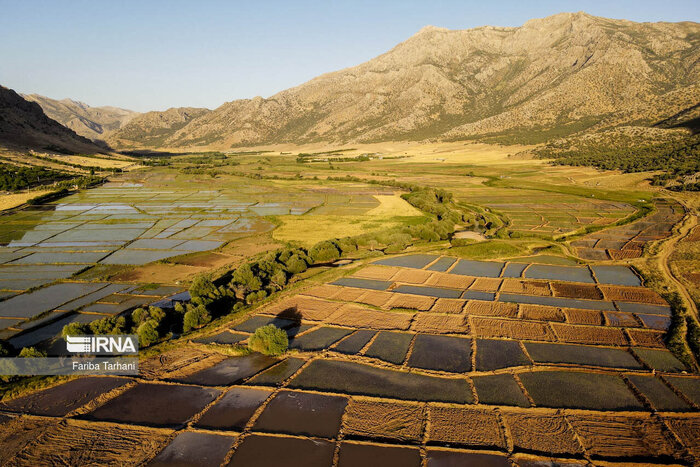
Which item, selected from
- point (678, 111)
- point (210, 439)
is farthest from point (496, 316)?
point (678, 111)

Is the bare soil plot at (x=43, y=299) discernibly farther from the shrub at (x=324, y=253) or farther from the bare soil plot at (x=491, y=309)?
the bare soil plot at (x=491, y=309)

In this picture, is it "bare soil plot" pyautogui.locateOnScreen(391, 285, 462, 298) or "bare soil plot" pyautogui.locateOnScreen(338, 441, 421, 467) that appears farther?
"bare soil plot" pyautogui.locateOnScreen(391, 285, 462, 298)

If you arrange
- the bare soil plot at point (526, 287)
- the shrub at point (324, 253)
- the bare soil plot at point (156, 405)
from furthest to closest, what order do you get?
the shrub at point (324, 253)
the bare soil plot at point (526, 287)
the bare soil plot at point (156, 405)

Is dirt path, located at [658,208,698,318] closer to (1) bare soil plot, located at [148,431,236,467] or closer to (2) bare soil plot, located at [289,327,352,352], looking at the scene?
(2) bare soil plot, located at [289,327,352,352]

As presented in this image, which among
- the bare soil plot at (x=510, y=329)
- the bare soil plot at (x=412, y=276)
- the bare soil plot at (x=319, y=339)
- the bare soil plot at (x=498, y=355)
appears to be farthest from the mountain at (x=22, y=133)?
the bare soil plot at (x=498, y=355)

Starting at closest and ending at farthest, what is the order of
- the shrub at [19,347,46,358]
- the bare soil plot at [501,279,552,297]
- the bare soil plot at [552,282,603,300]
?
the shrub at [19,347,46,358] → the bare soil plot at [552,282,603,300] → the bare soil plot at [501,279,552,297]

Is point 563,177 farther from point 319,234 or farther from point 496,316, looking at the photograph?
point 496,316

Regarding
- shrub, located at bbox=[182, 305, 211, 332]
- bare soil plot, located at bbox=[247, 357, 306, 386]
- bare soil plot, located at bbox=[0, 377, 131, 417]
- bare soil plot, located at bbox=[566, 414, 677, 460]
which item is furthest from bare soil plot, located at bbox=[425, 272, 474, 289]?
bare soil plot, located at bbox=[0, 377, 131, 417]
